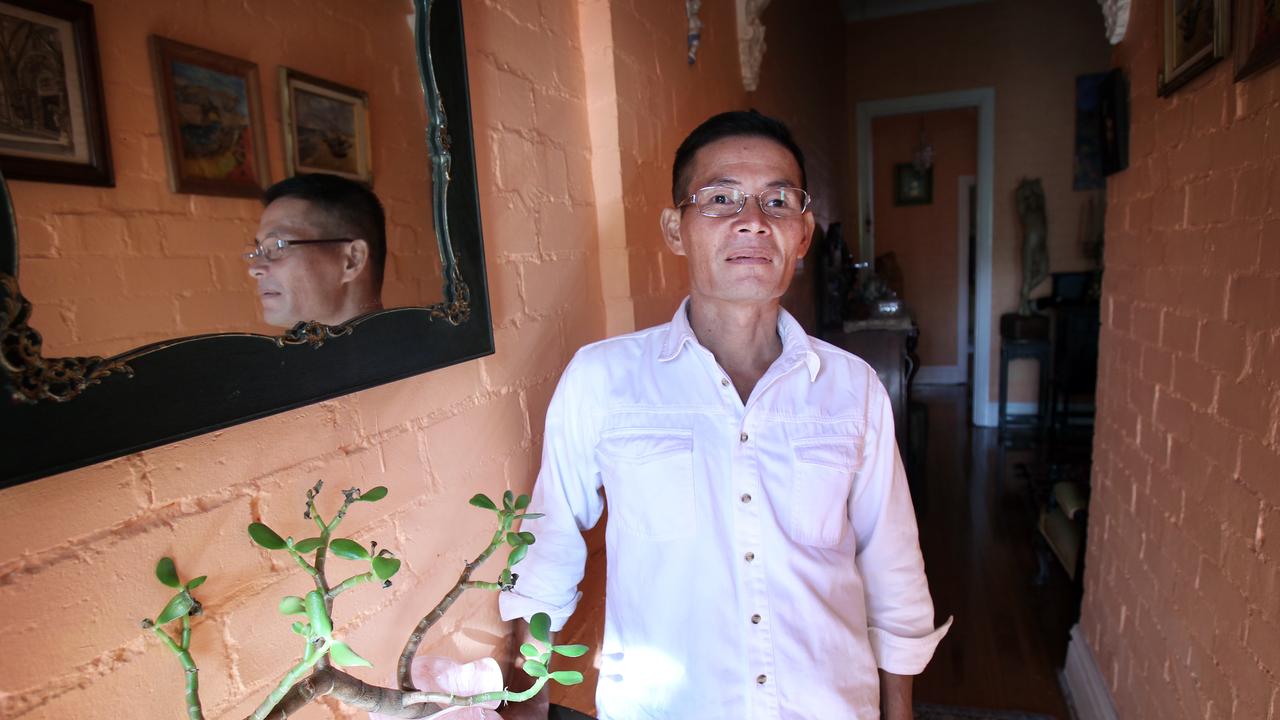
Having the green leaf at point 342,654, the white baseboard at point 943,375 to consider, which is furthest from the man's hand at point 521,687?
the white baseboard at point 943,375

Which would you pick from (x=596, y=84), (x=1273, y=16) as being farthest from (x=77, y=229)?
(x=1273, y=16)

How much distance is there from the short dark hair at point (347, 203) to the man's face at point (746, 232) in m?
0.56

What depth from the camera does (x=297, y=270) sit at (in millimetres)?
728

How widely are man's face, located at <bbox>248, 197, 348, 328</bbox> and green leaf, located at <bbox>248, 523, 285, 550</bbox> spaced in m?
0.22

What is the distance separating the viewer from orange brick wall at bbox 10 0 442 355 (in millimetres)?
526

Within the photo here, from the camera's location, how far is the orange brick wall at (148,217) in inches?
20.7

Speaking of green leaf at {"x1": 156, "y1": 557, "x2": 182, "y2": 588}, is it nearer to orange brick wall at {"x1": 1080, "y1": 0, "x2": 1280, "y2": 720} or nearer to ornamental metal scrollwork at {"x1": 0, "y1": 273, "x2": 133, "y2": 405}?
ornamental metal scrollwork at {"x1": 0, "y1": 273, "x2": 133, "y2": 405}

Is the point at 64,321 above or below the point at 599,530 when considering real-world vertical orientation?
above

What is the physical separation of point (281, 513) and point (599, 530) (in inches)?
33.8

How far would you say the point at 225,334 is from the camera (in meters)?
0.65

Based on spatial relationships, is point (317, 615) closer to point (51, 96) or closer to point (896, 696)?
point (51, 96)

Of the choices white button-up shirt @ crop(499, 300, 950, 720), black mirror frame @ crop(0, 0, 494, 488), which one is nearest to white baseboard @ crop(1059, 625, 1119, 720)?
white button-up shirt @ crop(499, 300, 950, 720)

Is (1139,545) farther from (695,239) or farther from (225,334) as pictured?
(225,334)

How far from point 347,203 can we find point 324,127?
0.09 m
